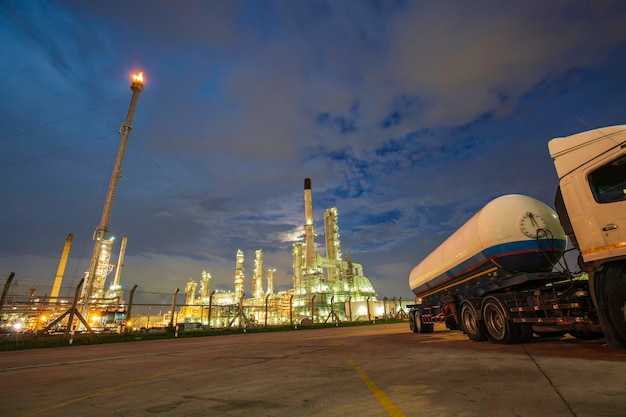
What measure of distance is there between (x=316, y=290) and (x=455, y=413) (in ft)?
183

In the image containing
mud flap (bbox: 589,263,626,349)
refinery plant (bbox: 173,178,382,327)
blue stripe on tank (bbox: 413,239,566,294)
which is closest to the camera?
mud flap (bbox: 589,263,626,349)

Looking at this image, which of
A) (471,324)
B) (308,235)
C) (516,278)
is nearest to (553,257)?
(516,278)

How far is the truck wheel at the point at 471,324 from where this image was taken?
1020 centimetres

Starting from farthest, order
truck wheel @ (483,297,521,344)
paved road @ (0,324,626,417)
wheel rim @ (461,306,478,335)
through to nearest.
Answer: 1. wheel rim @ (461,306,478,335)
2. truck wheel @ (483,297,521,344)
3. paved road @ (0,324,626,417)

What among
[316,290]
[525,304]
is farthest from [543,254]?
[316,290]

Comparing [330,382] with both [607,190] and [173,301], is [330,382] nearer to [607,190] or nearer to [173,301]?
[607,190]

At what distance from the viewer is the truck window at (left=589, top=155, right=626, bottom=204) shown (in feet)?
20.5

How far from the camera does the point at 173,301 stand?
2189 cm

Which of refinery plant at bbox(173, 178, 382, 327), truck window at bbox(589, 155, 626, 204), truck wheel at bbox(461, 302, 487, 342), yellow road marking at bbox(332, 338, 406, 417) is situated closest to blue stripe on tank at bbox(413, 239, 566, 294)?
truck wheel at bbox(461, 302, 487, 342)

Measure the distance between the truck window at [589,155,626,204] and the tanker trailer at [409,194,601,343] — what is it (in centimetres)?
218

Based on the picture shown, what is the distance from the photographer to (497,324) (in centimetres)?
947

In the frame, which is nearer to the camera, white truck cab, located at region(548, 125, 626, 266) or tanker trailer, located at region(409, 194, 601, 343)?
white truck cab, located at region(548, 125, 626, 266)

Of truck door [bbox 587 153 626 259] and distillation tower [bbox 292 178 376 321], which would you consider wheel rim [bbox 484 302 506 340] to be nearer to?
truck door [bbox 587 153 626 259]

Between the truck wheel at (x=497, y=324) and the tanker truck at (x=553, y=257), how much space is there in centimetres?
3
